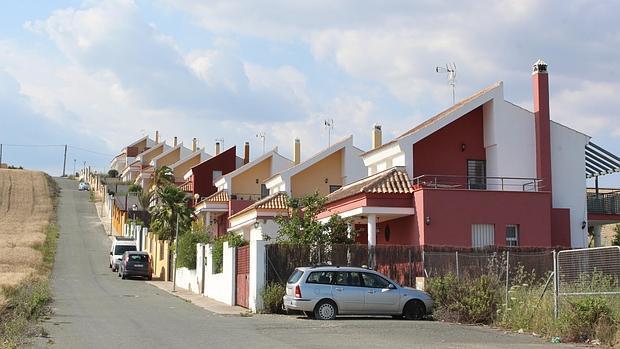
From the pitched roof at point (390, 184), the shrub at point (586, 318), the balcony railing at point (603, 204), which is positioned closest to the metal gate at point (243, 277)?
the pitched roof at point (390, 184)

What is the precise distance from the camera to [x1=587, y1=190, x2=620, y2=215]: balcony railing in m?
38.4

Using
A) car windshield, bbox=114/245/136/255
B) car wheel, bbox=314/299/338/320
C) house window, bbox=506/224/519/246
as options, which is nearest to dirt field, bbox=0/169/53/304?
car windshield, bbox=114/245/136/255

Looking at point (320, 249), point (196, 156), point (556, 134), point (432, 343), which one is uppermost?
point (196, 156)

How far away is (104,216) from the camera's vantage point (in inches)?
3570

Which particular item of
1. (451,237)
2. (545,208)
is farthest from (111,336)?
(545,208)

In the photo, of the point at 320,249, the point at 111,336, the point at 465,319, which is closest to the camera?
the point at 111,336

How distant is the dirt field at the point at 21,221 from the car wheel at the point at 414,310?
55.3 feet

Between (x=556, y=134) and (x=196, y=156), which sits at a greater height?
(x=196, y=156)

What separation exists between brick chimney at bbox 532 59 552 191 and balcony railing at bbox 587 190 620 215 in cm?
663

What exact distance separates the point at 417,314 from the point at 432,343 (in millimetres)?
6783

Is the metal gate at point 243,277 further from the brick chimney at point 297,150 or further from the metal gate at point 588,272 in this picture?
the brick chimney at point 297,150

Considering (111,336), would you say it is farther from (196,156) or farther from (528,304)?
(196,156)

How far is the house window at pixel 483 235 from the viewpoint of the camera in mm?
29875

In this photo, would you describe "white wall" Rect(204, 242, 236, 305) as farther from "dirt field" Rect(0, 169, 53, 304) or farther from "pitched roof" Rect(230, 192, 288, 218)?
"dirt field" Rect(0, 169, 53, 304)
